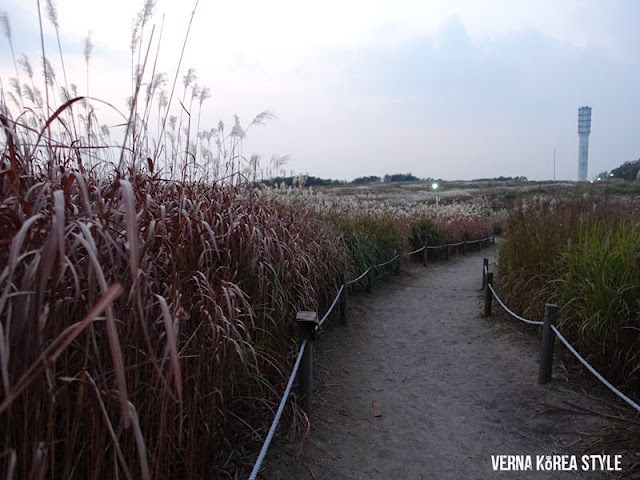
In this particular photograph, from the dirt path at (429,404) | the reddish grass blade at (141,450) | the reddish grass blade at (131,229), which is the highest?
the reddish grass blade at (131,229)

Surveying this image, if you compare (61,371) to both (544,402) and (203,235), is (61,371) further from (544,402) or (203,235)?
(544,402)

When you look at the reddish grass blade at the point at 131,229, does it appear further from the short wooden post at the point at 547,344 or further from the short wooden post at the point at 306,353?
the short wooden post at the point at 547,344

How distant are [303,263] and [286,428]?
56.8 inches

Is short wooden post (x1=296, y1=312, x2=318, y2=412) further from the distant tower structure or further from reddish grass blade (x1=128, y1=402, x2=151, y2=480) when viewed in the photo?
the distant tower structure

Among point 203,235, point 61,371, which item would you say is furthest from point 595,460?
point 61,371

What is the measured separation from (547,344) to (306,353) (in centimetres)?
206

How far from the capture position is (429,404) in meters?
→ 3.64

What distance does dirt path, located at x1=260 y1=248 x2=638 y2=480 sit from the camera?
2.77 metres

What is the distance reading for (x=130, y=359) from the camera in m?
1.66

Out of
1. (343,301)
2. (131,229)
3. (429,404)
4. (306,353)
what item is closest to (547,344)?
(429,404)

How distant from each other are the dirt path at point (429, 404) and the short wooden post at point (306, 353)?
22 centimetres

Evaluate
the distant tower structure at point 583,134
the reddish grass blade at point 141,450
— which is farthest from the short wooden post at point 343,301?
the distant tower structure at point 583,134

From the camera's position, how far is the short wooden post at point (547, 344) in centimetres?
365

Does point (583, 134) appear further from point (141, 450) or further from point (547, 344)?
point (141, 450)
